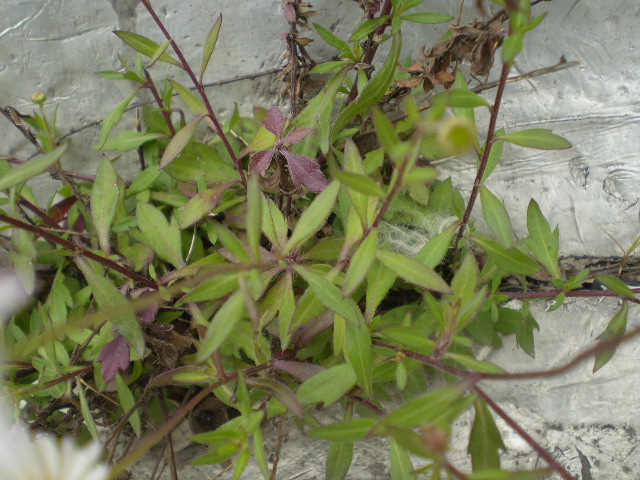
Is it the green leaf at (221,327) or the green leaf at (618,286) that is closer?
the green leaf at (221,327)

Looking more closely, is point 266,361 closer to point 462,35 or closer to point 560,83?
point 462,35

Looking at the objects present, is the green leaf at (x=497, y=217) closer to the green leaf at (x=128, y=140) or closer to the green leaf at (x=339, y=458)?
the green leaf at (x=339, y=458)

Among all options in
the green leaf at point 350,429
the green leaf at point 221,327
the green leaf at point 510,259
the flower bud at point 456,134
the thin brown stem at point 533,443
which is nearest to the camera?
the flower bud at point 456,134

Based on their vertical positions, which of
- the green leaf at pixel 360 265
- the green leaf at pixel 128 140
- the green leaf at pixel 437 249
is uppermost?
the green leaf at pixel 128 140

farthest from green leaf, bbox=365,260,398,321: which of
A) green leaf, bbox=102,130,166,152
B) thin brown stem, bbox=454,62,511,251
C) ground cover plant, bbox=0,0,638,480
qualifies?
green leaf, bbox=102,130,166,152

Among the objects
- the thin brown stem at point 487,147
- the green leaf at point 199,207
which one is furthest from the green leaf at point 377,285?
the green leaf at point 199,207

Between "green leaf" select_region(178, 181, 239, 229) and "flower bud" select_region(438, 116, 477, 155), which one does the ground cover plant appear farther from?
"flower bud" select_region(438, 116, 477, 155)

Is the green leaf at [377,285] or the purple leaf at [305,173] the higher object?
the purple leaf at [305,173]

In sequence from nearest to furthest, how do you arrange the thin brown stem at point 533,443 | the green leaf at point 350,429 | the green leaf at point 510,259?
the thin brown stem at point 533,443 < the green leaf at point 350,429 < the green leaf at point 510,259
